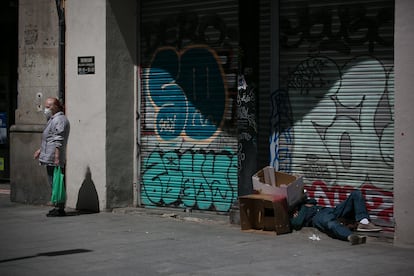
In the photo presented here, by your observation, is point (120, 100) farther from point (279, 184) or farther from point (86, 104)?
point (279, 184)

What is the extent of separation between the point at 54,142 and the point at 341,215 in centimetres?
473

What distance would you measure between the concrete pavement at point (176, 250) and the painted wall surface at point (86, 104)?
1.14 metres

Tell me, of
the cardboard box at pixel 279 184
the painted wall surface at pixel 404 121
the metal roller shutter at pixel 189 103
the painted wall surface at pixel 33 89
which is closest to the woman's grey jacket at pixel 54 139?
the painted wall surface at pixel 33 89

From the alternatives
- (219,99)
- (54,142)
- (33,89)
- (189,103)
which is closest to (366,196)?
(219,99)

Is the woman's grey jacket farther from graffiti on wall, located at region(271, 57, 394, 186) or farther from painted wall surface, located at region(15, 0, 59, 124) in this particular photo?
graffiti on wall, located at region(271, 57, 394, 186)

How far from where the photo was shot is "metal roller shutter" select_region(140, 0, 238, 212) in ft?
37.5

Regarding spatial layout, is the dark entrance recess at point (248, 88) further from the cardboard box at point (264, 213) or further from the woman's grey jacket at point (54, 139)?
the woman's grey jacket at point (54, 139)

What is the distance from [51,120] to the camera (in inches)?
460

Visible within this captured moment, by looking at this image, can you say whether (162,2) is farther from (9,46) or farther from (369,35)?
(9,46)

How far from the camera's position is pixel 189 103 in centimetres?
1188

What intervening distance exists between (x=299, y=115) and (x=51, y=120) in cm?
401

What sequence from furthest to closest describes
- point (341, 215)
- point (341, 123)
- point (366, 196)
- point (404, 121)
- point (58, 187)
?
point (58, 187) < point (341, 123) < point (366, 196) < point (341, 215) < point (404, 121)

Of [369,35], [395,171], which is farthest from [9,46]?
[395,171]

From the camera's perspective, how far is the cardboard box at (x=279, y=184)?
9.80 metres
